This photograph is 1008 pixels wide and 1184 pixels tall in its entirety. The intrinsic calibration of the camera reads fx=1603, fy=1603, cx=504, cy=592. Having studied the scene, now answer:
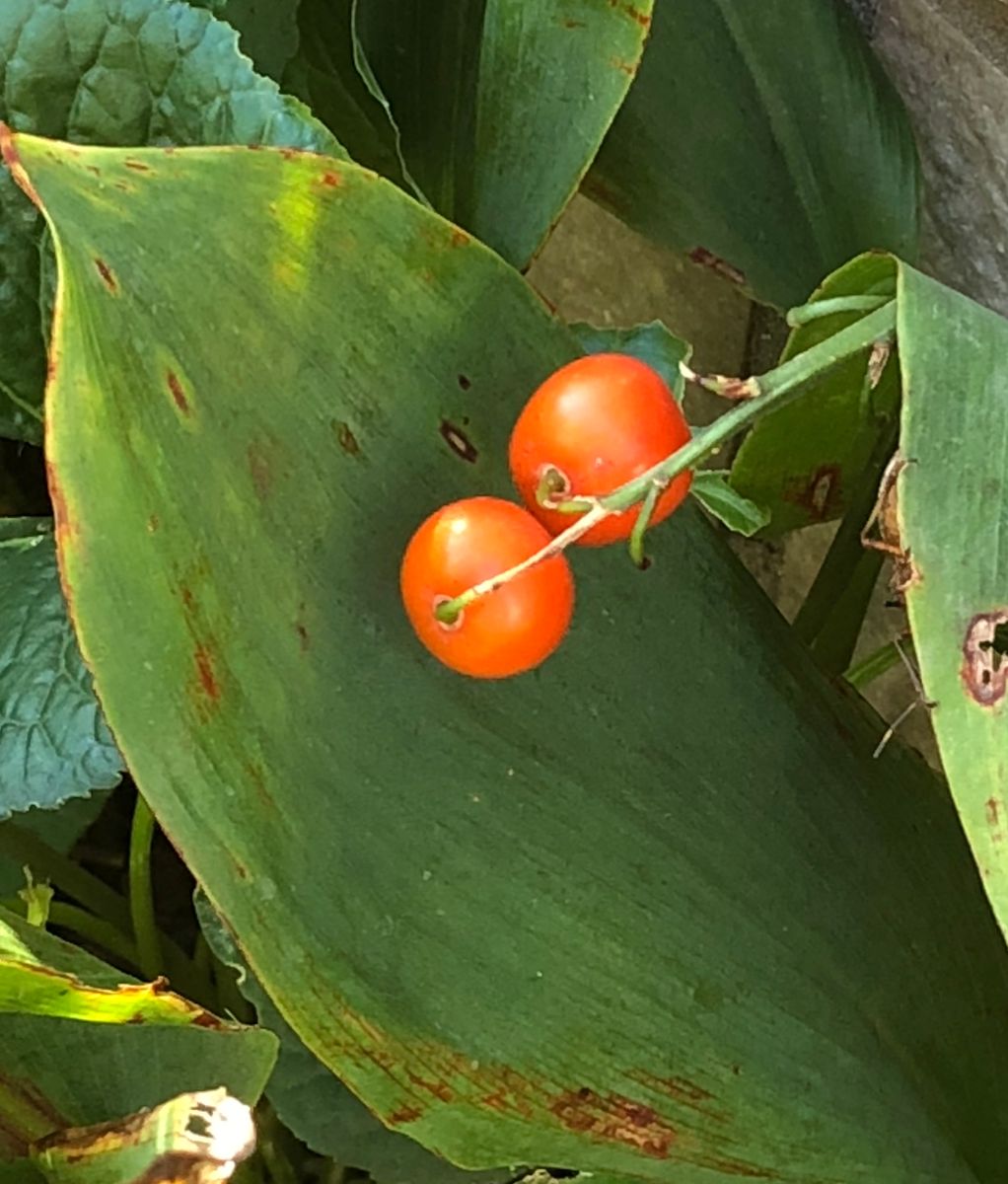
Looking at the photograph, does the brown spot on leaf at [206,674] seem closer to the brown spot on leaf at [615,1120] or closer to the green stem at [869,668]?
the brown spot on leaf at [615,1120]

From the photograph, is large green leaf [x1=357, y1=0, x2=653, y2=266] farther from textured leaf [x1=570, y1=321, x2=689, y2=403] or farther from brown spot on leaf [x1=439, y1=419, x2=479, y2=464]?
brown spot on leaf [x1=439, y1=419, x2=479, y2=464]

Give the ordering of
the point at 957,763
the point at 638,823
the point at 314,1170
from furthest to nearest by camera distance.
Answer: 1. the point at 314,1170
2. the point at 638,823
3. the point at 957,763

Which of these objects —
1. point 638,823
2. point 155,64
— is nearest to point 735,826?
point 638,823

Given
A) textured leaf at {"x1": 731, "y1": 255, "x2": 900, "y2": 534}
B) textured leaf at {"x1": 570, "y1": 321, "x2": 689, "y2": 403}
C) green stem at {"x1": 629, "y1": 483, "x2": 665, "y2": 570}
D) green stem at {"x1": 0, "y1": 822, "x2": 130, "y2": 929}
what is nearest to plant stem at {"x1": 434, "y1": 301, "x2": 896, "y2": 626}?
green stem at {"x1": 629, "y1": 483, "x2": 665, "y2": 570}

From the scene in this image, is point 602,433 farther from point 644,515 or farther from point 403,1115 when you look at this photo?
point 403,1115

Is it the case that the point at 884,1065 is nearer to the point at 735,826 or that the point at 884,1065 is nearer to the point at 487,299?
the point at 735,826

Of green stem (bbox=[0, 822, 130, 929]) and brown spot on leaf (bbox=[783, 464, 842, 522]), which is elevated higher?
brown spot on leaf (bbox=[783, 464, 842, 522])
